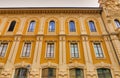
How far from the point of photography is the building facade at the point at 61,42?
1320cm

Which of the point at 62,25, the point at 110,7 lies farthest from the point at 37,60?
the point at 110,7

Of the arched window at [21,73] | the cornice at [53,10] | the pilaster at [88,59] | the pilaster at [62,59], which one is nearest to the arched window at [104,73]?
the pilaster at [88,59]

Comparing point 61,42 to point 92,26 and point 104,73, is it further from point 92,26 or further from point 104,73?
point 104,73

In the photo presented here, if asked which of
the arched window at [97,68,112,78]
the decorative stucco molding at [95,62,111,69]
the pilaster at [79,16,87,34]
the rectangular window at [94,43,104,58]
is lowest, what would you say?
the arched window at [97,68,112,78]

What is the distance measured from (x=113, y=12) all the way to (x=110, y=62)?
24.1 ft

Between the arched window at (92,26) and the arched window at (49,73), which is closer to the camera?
the arched window at (49,73)

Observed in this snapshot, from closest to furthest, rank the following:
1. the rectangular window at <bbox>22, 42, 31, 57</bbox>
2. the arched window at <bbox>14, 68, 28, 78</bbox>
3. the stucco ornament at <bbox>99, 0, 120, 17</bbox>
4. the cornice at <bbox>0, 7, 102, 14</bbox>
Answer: the arched window at <bbox>14, 68, 28, 78</bbox> → the rectangular window at <bbox>22, 42, 31, 57</bbox> → the stucco ornament at <bbox>99, 0, 120, 17</bbox> → the cornice at <bbox>0, 7, 102, 14</bbox>

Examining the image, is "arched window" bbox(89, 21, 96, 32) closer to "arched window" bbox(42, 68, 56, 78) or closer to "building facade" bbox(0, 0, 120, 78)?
"building facade" bbox(0, 0, 120, 78)

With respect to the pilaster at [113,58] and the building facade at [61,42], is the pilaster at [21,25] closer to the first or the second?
the building facade at [61,42]

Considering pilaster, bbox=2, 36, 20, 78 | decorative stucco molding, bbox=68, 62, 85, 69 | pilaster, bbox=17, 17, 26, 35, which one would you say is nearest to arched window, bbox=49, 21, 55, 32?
pilaster, bbox=17, 17, 26, 35

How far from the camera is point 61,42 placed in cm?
1521

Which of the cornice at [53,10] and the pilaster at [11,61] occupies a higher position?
the cornice at [53,10]

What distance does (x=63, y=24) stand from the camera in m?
17.4

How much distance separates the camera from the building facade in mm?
13203
